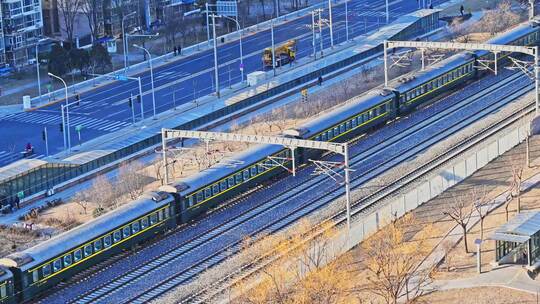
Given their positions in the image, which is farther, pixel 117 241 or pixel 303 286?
pixel 117 241

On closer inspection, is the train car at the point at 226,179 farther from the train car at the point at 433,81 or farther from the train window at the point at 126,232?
the train car at the point at 433,81

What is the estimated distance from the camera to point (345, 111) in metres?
74.8

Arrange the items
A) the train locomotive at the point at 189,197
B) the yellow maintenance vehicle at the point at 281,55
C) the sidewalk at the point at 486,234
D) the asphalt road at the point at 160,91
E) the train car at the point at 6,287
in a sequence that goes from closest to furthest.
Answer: the train car at the point at 6,287 < the sidewalk at the point at 486,234 < the train locomotive at the point at 189,197 < the asphalt road at the point at 160,91 < the yellow maintenance vehicle at the point at 281,55

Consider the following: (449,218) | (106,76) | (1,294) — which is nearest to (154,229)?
(1,294)

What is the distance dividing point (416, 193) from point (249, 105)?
2860 cm

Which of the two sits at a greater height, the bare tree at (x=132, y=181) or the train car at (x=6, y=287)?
the train car at (x=6, y=287)

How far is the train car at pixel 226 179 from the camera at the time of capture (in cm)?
6109

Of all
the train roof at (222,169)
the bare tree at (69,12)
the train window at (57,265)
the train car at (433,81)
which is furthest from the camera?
the bare tree at (69,12)

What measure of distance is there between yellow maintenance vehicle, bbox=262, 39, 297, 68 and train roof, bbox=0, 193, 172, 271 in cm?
4176

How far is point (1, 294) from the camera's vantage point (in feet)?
166

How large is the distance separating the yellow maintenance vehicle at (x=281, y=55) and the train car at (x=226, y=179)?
1288 inches

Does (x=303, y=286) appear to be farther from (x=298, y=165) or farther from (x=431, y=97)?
(x=431, y=97)

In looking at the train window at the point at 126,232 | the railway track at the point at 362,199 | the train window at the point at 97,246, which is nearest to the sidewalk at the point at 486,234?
the railway track at the point at 362,199

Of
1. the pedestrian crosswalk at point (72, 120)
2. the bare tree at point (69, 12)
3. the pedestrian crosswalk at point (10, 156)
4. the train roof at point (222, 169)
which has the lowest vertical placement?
the pedestrian crosswalk at point (10, 156)
